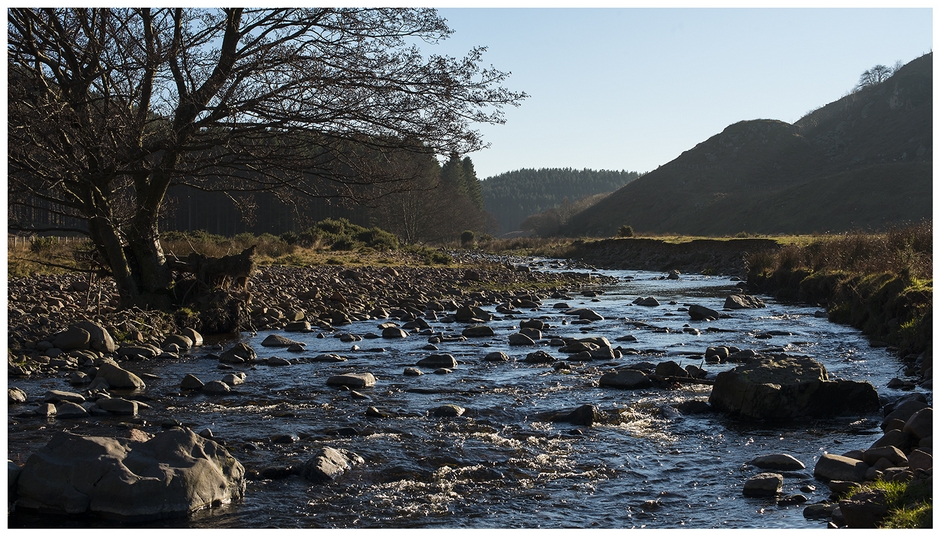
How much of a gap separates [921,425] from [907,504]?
193 centimetres

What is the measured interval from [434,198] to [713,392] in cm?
6595

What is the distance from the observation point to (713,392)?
25.9ft

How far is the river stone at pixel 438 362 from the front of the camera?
34.2ft

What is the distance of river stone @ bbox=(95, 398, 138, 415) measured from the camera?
7309mm

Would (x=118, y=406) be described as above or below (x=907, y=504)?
below

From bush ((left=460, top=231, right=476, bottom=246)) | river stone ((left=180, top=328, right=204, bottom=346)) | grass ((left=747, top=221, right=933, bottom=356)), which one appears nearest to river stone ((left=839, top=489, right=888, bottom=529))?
grass ((left=747, top=221, right=933, bottom=356))

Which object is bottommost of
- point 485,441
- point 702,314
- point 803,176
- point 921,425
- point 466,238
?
point 485,441

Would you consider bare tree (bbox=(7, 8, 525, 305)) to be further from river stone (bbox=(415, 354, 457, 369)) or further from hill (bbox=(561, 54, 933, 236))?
hill (bbox=(561, 54, 933, 236))

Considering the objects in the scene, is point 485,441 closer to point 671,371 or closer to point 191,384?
point 671,371

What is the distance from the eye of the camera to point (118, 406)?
732 cm

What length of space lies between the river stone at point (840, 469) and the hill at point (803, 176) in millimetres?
72561

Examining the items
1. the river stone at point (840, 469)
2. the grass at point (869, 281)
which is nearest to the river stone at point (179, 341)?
the river stone at point (840, 469)

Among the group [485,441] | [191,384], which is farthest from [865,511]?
[191,384]

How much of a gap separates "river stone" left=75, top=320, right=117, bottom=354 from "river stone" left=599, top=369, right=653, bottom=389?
6.90 m
